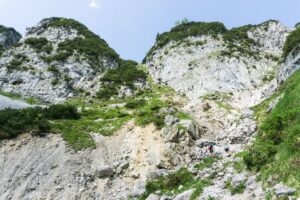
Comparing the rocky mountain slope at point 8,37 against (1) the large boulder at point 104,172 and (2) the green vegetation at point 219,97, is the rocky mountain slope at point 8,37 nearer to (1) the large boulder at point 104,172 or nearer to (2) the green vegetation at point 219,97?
(2) the green vegetation at point 219,97

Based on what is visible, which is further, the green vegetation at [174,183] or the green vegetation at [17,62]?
the green vegetation at [17,62]

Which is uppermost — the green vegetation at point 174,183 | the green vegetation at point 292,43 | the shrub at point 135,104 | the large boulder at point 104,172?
the green vegetation at point 292,43

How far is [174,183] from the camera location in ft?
76.2

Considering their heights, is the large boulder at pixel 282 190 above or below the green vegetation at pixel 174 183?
above

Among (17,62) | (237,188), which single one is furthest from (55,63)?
(237,188)

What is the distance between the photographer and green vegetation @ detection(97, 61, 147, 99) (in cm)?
5396

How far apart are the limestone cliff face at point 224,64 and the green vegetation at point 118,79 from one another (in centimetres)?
408

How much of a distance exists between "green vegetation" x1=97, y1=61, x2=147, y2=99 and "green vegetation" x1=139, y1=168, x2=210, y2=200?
Result: 97.7ft

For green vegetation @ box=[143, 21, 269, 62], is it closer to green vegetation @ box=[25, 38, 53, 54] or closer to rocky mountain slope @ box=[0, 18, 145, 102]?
rocky mountain slope @ box=[0, 18, 145, 102]

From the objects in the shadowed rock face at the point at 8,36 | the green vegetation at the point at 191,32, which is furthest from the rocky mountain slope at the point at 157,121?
the shadowed rock face at the point at 8,36

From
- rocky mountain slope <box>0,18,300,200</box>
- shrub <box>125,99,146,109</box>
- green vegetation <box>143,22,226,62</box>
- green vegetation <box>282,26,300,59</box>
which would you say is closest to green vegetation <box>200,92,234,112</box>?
rocky mountain slope <box>0,18,300,200</box>

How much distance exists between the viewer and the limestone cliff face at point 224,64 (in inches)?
2078

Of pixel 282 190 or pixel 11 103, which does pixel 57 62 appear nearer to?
pixel 11 103

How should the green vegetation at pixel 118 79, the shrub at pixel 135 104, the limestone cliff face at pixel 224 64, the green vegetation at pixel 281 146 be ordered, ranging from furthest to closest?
1. the green vegetation at pixel 118 79
2. the limestone cliff face at pixel 224 64
3. the shrub at pixel 135 104
4. the green vegetation at pixel 281 146
